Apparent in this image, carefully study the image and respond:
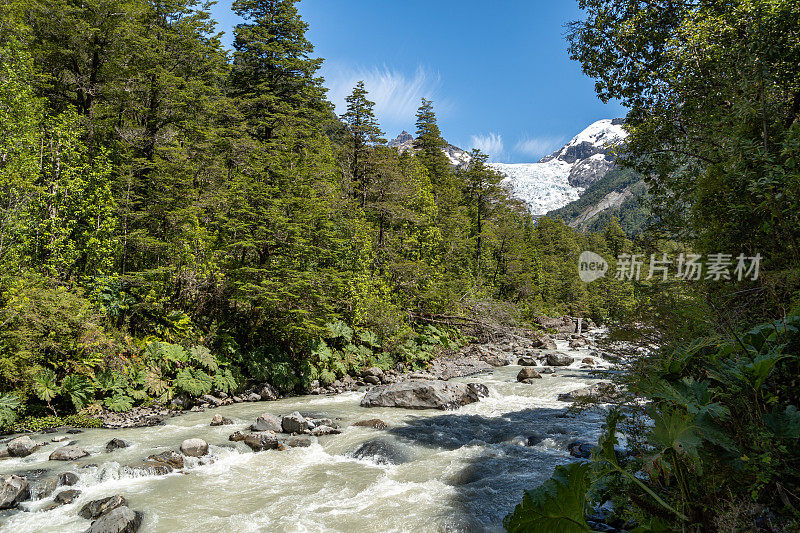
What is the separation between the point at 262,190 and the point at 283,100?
894cm

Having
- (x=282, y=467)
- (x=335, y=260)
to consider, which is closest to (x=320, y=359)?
(x=335, y=260)

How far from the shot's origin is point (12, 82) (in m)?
10.6

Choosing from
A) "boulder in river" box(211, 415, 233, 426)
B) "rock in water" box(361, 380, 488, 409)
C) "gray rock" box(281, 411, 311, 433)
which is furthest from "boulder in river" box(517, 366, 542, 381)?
"boulder in river" box(211, 415, 233, 426)

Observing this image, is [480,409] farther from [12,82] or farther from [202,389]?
[12,82]

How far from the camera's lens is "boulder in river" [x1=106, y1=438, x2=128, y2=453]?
8.61 meters

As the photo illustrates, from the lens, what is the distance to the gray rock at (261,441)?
930 centimetres

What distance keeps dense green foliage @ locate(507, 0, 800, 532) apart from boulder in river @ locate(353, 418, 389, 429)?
682 centimetres

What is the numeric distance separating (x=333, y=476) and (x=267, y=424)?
3299mm

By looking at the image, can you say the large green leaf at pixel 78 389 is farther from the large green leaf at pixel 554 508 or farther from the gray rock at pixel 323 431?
the large green leaf at pixel 554 508

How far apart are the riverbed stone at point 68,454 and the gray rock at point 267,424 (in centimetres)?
341

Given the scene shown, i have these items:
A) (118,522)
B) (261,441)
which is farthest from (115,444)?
(118,522)

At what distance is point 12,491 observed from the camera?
21.4ft

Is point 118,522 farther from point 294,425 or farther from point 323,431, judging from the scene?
point 323,431

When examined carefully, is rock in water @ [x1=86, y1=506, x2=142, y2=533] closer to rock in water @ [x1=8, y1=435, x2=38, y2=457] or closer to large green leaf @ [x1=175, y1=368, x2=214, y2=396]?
rock in water @ [x1=8, y1=435, x2=38, y2=457]
